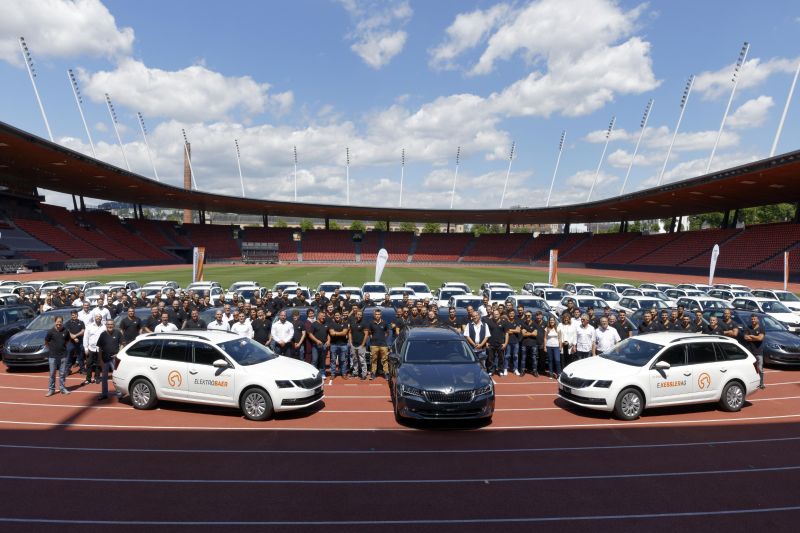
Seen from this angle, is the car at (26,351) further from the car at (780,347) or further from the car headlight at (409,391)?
the car at (780,347)

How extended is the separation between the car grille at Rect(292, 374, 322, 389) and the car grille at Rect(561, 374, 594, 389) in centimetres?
465

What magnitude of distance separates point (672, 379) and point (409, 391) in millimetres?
4958

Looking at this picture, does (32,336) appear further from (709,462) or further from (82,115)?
(82,115)

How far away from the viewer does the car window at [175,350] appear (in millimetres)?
9383

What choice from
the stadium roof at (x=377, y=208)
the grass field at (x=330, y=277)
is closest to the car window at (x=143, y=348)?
the grass field at (x=330, y=277)

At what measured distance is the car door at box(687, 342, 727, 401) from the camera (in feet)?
30.7

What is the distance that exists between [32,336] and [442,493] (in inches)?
470

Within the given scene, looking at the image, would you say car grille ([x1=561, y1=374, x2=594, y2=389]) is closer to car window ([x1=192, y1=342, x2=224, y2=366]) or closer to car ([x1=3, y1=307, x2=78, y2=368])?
car window ([x1=192, y1=342, x2=224, y2=366])

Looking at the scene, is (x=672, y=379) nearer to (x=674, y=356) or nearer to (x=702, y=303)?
(x=674, y=356)

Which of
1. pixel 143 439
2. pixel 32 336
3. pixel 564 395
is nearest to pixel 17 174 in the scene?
pixel 32 336

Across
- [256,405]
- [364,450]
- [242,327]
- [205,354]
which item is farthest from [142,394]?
[364,450]

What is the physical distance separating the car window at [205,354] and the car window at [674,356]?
8237mm

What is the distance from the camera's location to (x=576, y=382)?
9180 mm

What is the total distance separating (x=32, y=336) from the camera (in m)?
12.7
